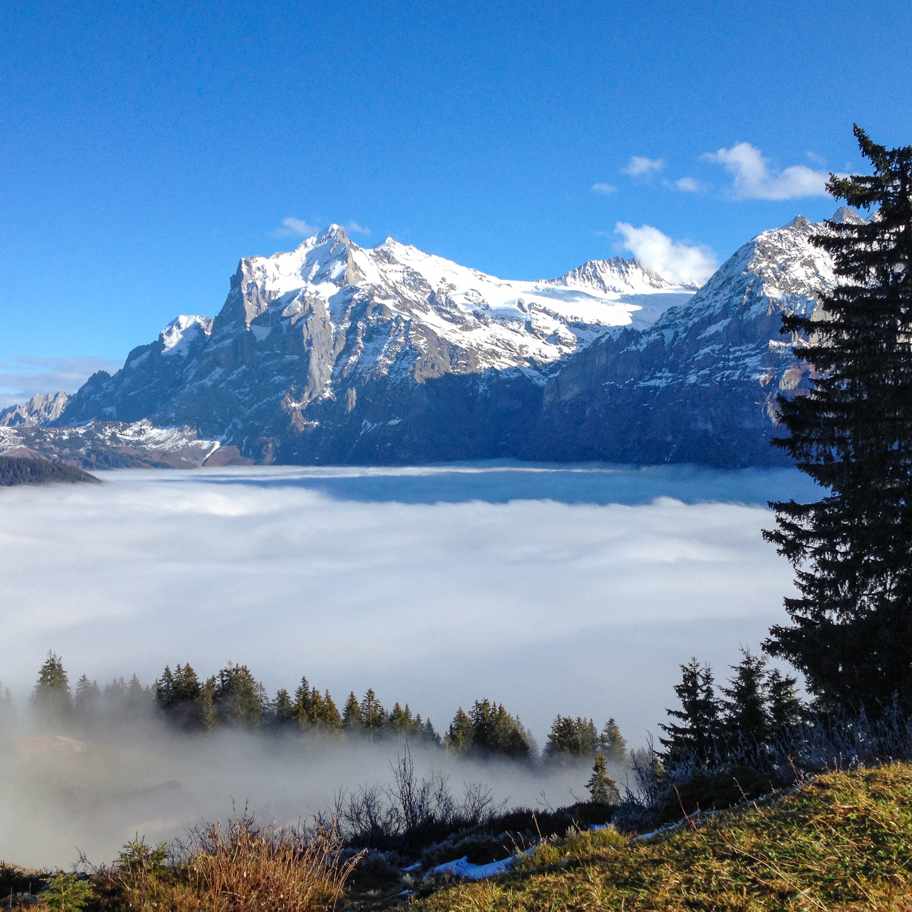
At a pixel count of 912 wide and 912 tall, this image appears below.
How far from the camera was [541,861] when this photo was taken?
7156 millimetres

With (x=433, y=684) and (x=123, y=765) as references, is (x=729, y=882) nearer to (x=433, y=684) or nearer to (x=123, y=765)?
(x=123, y=765)

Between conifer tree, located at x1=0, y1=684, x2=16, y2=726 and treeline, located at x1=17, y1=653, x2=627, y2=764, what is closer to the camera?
treeline, located at x1=17, y1=653, x2=627, y2=764

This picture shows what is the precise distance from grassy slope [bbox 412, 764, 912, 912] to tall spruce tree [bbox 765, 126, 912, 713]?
10.3 metres

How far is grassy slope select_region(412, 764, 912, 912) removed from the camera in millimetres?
4879

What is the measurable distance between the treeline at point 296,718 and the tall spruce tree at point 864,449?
65501 millimetres

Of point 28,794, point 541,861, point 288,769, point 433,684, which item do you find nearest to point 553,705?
point 433,684

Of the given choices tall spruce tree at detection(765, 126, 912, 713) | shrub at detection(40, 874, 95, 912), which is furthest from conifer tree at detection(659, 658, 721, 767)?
shrub at detection(40, 874, 95, 912)

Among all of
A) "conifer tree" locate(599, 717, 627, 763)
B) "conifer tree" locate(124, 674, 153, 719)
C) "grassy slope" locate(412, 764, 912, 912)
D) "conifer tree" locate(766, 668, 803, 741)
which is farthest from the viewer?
"conifer tree" locate(124, 674, 153, 719)

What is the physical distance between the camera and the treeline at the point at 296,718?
7706 centimetres

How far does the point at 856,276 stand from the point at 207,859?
18.5 metres

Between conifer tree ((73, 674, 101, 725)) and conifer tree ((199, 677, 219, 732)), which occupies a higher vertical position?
conifer tree ((199, 677, 219, 732))

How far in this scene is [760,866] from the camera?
5.33m

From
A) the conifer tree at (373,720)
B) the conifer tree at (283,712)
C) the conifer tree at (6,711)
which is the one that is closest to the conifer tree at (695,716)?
the conifer tree at (373,720)

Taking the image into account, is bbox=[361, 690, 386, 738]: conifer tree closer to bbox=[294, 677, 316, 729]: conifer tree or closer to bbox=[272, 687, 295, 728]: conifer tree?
bbox=[294, 677, 316, 729]: conifer tree
